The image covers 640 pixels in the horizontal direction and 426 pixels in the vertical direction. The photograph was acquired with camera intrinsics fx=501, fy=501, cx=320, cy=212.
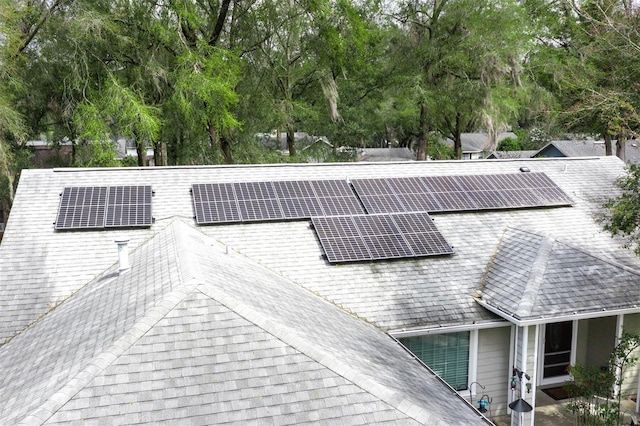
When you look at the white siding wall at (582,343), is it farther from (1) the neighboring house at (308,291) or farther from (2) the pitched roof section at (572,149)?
(2) the pitched roof section at (572,149)

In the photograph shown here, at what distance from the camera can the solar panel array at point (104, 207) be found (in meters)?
10.9

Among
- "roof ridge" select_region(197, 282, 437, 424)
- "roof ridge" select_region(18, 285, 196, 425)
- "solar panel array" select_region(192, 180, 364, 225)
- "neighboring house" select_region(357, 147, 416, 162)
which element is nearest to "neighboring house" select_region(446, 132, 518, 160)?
"neighboring house" select_region(357, 147, 416, 162)

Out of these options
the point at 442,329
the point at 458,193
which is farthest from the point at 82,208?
the point at 458,193

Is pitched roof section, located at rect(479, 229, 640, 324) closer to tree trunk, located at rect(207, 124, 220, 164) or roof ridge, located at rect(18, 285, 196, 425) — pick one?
roof ridge, located at rect(18, 285, 196, 425)

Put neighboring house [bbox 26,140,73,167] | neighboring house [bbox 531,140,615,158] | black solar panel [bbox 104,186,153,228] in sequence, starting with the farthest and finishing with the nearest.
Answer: neighboring house [bbox 531,140,615,158] → neighboring house [bbox 26,140,73,167] → black solar panel [bbox 104,186,153,228]

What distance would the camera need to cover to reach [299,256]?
1064 cm

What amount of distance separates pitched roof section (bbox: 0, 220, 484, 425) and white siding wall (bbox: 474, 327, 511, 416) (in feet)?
9.66

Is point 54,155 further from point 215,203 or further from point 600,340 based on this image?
point 600,340

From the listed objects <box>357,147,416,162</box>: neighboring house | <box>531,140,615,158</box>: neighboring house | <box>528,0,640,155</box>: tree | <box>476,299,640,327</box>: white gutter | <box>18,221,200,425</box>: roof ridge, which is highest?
<box>528,0,640,155</box>: tree

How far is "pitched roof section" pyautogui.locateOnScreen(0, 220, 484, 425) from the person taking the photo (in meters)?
5.37

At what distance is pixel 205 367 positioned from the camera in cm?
578

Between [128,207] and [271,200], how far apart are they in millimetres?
3274

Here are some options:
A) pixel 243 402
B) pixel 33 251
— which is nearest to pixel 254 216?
pixel 33 251

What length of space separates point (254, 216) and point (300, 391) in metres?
6.29
